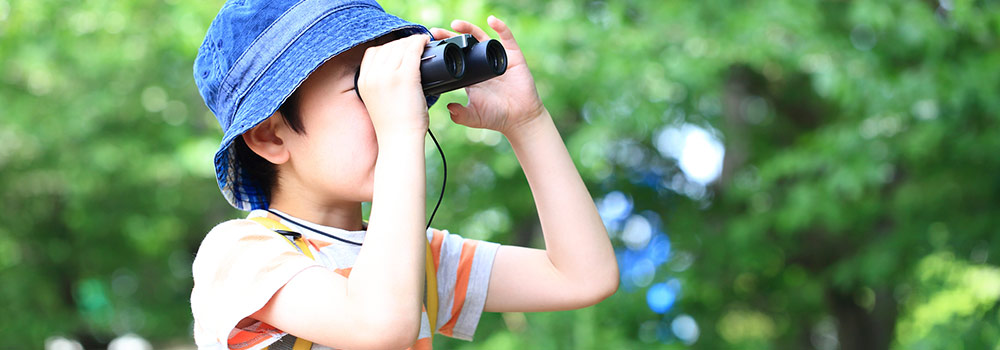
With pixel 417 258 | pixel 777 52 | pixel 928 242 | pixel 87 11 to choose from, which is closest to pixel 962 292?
pixel 928 242

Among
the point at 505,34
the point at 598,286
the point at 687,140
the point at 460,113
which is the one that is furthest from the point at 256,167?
the point at 687,140

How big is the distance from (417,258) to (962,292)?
164 inches

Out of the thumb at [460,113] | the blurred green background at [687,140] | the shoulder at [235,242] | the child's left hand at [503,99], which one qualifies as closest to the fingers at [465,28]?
the child's left hand at [503,99]

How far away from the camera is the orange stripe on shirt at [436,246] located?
136 centimetres

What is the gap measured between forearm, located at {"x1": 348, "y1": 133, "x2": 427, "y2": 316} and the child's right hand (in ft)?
0.06

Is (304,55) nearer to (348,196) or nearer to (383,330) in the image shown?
(348,196)

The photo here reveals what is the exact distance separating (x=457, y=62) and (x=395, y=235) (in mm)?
254

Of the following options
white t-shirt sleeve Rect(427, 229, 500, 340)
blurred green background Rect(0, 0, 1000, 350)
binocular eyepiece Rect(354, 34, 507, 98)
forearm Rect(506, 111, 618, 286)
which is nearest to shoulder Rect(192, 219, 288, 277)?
binocular eyepiece Rect(354, 34, 507, 98)

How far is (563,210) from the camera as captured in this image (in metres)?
1.34

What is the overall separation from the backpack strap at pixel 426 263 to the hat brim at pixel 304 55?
0.12 m

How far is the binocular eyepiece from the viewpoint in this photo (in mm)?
1087

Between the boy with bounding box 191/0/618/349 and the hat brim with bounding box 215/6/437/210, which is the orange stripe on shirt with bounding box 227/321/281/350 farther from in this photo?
the hat brim with bounding box 215/6/437/210

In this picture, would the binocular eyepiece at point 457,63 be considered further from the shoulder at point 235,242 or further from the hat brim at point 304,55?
the shoulder at point 235,242

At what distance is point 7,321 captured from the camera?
663cm
